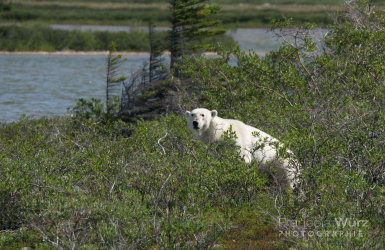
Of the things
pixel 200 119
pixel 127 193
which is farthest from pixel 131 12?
pixel 127 193

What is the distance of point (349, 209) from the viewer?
504 centimetres

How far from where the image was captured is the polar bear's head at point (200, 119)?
731cm

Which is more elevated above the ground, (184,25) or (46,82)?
(184,25)

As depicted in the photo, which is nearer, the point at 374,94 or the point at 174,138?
the point at 174,138

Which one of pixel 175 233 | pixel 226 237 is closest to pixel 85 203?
pixel 175 233

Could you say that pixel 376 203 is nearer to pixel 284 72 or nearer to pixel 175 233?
pixel 175 233

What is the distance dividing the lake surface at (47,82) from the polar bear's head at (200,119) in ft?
28.2

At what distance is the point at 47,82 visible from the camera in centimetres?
3256

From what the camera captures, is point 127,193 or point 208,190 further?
point 208,190

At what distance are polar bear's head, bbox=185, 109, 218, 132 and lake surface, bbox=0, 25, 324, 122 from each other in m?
8.61

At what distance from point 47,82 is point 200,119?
27212 mm

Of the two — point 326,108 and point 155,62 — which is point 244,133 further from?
point 155,62

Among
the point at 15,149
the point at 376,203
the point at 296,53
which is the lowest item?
the point at 15,149

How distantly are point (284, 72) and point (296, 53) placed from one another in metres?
0.43
